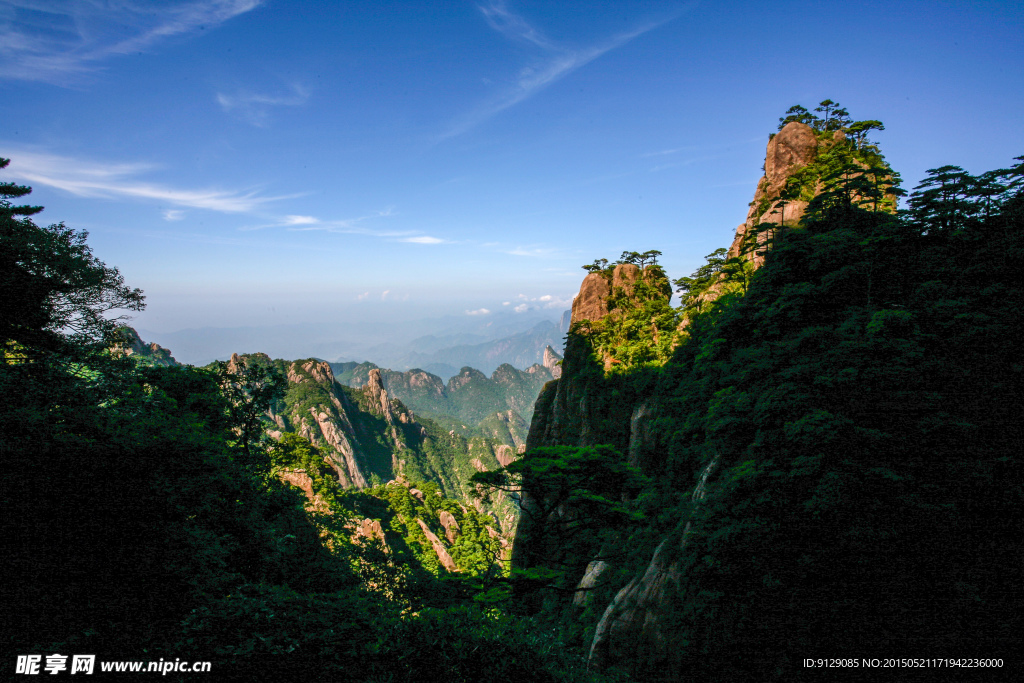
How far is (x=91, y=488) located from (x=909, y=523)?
653 inches

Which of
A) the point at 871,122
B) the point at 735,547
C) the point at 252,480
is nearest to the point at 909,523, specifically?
the point at 735,547

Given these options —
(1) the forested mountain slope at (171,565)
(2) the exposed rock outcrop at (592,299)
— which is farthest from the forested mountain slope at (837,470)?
(2) the exposed rock outcrop at (592,299)

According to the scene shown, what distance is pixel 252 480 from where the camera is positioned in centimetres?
1290

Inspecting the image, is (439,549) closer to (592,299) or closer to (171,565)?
(592,299)

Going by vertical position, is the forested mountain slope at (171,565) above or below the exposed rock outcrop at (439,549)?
above

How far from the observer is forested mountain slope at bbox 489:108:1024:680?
6.80 meters

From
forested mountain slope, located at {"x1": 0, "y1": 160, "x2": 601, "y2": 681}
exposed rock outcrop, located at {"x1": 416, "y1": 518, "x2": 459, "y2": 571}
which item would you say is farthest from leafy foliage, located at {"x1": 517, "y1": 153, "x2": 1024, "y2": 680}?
exposed rock outcrop, located at {"x1": 416, "y1": 518, "x2": 459, "y2": 571}

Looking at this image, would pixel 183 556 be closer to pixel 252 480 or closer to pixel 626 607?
pixel 252 480

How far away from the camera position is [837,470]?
8109 millimetres

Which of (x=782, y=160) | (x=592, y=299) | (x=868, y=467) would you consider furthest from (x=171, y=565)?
(x=782, y=160)

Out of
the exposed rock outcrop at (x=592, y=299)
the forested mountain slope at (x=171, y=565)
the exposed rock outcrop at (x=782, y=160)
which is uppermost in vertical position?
the exposed rock outcrop at (x=782, y=160)

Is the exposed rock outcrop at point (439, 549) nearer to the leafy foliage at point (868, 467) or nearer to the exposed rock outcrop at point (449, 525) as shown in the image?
the exposed rock outcrop at point (449, 525)

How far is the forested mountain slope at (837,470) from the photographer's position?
22.3 feet

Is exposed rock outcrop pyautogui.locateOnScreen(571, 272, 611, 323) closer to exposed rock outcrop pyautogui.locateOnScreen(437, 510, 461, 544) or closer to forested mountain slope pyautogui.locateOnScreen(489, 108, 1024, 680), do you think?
forested mountain slope pyautogui.locateOnScreen(489, 108, 1024, 680)
